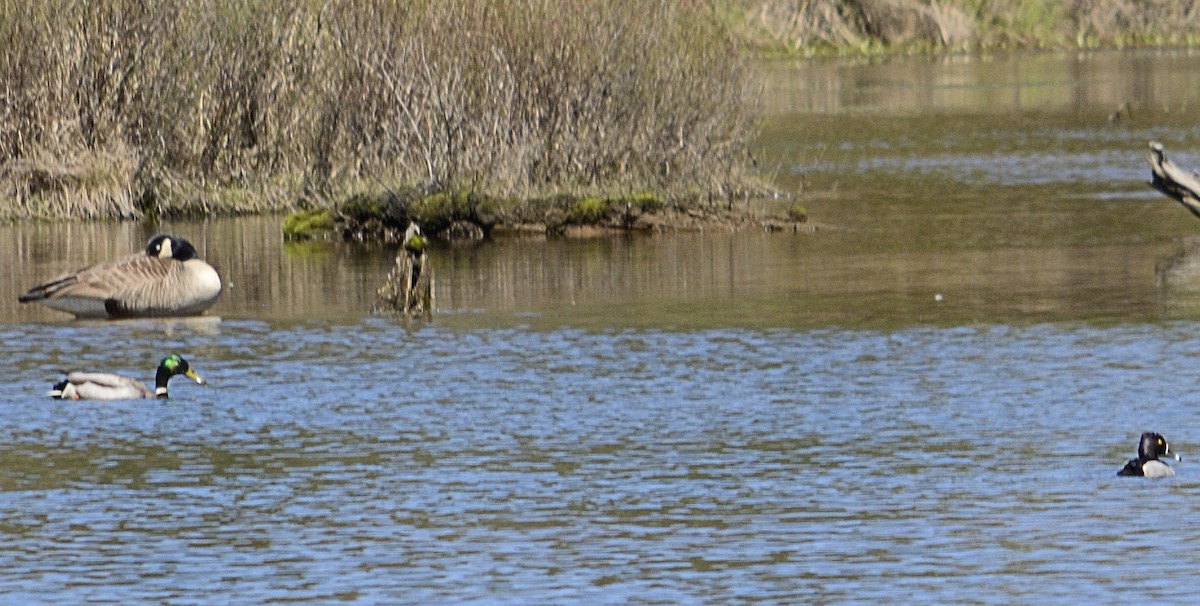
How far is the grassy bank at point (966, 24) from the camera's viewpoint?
365 ft

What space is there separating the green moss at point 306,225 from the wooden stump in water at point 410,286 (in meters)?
7.95

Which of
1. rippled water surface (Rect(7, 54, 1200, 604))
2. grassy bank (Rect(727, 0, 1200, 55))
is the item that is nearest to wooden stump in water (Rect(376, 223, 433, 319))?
rippled water surface (Rect(7, 54, 1200, 604))

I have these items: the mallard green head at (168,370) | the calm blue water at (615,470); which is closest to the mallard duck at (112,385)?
the mallard green head at (168,370)

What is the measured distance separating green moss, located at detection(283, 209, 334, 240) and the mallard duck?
43.1 ft

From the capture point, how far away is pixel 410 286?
21.5 metres

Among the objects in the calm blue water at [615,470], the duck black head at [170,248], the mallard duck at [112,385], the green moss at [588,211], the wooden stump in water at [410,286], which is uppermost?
the green moss at [588,211]

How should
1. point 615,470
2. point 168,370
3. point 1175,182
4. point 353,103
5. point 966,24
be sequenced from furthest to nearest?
point 966,24, point 353,103, point 1175,182, point 168,370, point 615,470

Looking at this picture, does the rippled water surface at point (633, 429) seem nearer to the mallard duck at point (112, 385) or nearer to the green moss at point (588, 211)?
the mallard duck at point (112, 385)

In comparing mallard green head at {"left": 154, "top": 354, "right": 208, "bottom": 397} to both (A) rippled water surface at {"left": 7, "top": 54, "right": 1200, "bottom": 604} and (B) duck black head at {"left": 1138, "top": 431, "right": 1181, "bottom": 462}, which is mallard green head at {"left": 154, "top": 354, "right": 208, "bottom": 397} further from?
(B) duck black head at {"left": 1138, "top": 431, "right": 1181, "bottom": 462}

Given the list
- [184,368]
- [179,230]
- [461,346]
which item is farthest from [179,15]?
[184,368]

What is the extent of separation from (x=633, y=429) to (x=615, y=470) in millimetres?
1481

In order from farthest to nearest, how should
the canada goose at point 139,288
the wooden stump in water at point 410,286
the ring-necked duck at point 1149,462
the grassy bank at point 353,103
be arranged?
the grassy bank at point 353,103, the wooden stump in water at point 410,286, the canada goose at point 139,288, the ring-necked duck at point 1149,462

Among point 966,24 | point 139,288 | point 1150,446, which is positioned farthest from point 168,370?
point 966,24

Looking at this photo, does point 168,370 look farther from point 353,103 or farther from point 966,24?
point 966,24
